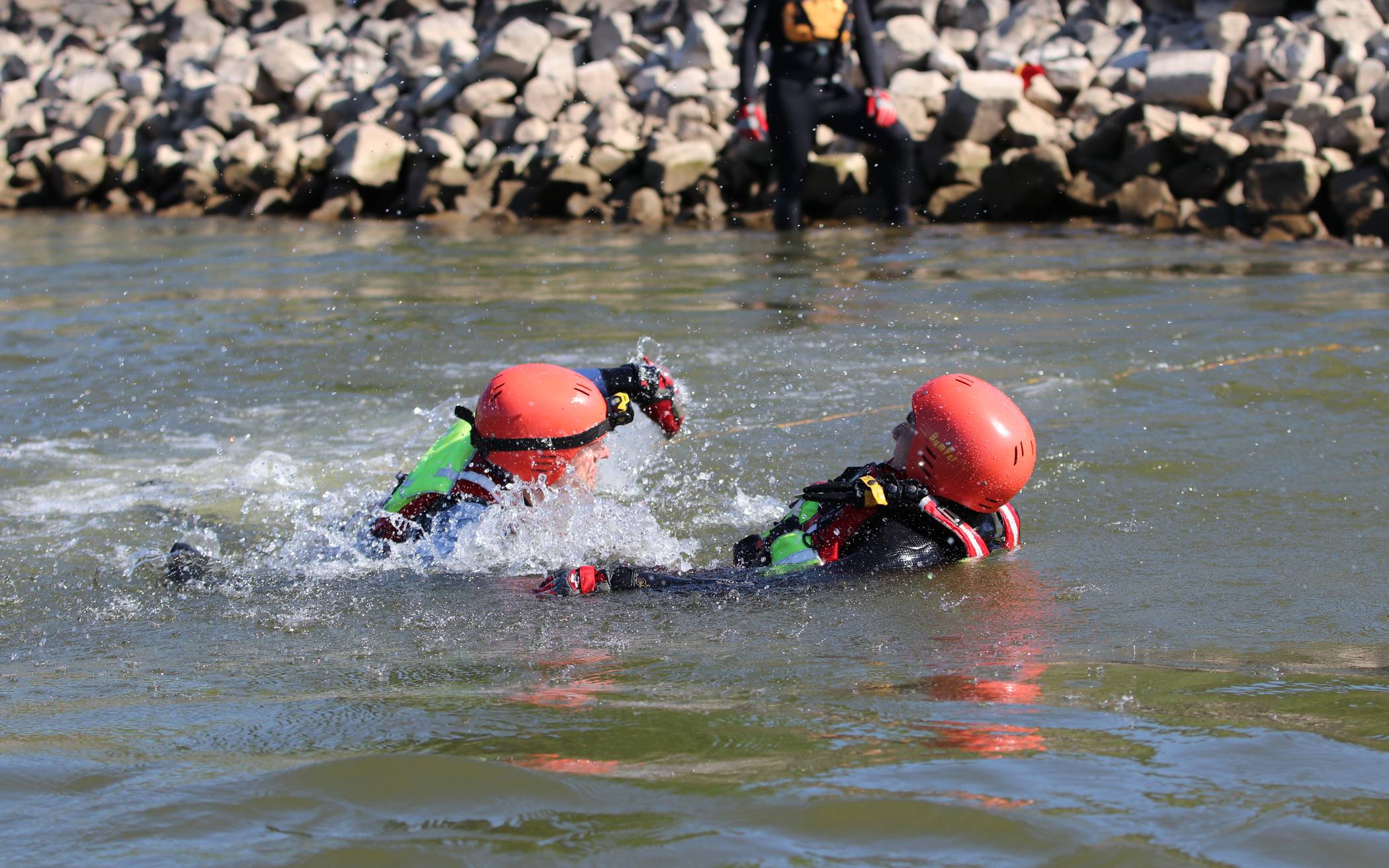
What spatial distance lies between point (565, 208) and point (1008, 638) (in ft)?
41.9

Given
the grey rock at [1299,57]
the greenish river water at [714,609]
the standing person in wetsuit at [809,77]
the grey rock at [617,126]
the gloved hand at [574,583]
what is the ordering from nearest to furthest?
the greenish river water at [714,609]
the gloved hand at [574,583]
the standing person in wetsuit at [809,77]
the grey rock at [1299,57]
the grey rock at [617,126]

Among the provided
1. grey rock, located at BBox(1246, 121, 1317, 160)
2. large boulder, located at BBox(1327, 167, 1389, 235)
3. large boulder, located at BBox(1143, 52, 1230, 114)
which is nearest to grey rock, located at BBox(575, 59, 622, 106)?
large boulder, located at BBox(1143, 52, 1230, 114)

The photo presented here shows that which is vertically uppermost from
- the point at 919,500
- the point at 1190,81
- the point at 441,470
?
the point at 1190,81

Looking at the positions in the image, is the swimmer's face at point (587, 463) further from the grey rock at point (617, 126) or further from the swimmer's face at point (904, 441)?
the grey rock at point (617, 126)

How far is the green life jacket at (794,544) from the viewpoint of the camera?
15.7 ft

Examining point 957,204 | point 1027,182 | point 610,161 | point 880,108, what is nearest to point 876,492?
point 880,108

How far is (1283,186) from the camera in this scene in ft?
41.3

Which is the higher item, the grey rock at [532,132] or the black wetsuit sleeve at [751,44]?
the black wetsuit sleeve at [751,44]

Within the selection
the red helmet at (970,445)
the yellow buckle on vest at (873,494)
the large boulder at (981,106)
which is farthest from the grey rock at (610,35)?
the yellow buckle on vest at (873,494)

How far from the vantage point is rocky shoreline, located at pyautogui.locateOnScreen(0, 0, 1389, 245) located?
44.3 ft

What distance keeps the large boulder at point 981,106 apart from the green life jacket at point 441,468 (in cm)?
1046

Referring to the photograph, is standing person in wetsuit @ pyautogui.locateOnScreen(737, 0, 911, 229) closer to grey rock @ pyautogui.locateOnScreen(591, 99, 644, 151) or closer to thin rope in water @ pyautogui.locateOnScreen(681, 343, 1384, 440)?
grey rock @ pyautogui.locateOnScreen(591, 99, 644, 151)

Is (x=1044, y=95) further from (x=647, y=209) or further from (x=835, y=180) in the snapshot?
(x=647, y=209)

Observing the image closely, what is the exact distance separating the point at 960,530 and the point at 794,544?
1.81ft
